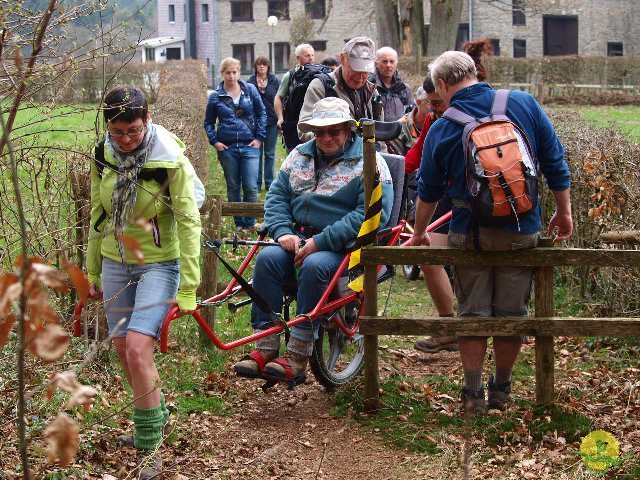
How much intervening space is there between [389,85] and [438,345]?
106 inches

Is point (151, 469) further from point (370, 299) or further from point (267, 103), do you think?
point (267, 103)

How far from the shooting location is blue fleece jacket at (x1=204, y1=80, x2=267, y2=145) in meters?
13.5

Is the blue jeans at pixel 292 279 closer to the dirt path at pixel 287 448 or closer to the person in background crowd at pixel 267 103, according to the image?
the dirt path at pixel 287 448

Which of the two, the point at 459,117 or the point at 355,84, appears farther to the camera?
the point at 355,84

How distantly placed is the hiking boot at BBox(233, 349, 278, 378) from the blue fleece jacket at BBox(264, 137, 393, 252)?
0.69m

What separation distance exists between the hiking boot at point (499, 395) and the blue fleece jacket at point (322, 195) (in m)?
1.16

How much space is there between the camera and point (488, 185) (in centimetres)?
572

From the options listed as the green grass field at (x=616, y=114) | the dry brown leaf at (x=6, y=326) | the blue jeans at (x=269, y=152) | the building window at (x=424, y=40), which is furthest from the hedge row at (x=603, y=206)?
the building window at (x=424, y=40)

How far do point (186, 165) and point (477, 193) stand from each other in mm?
1443

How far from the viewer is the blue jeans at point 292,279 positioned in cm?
664

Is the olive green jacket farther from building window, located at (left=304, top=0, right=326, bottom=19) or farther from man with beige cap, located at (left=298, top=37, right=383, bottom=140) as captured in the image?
building window, located at (left=304, top=0, right=326, bottom=19)

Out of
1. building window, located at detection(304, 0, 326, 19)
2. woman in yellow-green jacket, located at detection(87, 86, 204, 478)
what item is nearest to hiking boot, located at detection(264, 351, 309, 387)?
woman in yellow-green jacket, located at detection(87, 86, 204, 478)

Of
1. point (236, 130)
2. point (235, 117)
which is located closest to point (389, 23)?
point (235, 117)

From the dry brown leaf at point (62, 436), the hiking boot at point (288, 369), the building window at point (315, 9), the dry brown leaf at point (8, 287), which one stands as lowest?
the hiking boot at point (288, 369)
